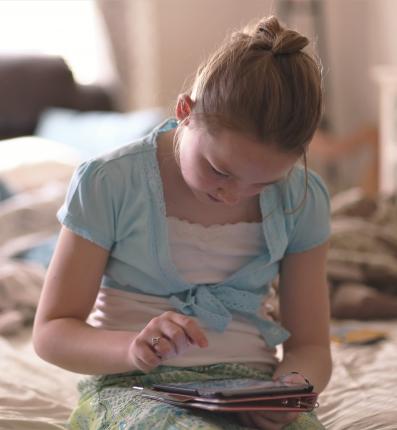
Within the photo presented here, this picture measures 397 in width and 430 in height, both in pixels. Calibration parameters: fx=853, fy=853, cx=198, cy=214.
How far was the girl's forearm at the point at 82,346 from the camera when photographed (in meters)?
1.10

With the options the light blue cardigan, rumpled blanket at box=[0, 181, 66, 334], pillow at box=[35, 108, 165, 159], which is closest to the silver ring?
the light blue cardigan

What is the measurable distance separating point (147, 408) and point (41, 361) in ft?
2.10

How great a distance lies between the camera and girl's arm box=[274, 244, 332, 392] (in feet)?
4.25

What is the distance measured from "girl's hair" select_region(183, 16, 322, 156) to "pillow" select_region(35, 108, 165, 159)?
2040 mm

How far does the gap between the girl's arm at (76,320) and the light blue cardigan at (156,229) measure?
0.10 feet

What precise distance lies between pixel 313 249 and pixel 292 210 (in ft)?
0.24

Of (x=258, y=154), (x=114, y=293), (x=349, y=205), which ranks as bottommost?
(x=349, y=205)

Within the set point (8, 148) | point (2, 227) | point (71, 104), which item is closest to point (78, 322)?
point (2, 227)

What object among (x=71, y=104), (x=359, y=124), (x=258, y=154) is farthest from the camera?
(x=359, y=124)

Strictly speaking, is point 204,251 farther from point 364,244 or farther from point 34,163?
point 34,163

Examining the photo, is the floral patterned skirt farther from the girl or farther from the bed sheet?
the bed sheet

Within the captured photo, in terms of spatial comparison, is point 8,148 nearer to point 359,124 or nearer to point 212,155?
point 359,124

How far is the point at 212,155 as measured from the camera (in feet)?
3.54

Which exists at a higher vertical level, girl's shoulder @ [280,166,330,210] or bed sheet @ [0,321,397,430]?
girl's shoulder @ [280,166,330,210]
